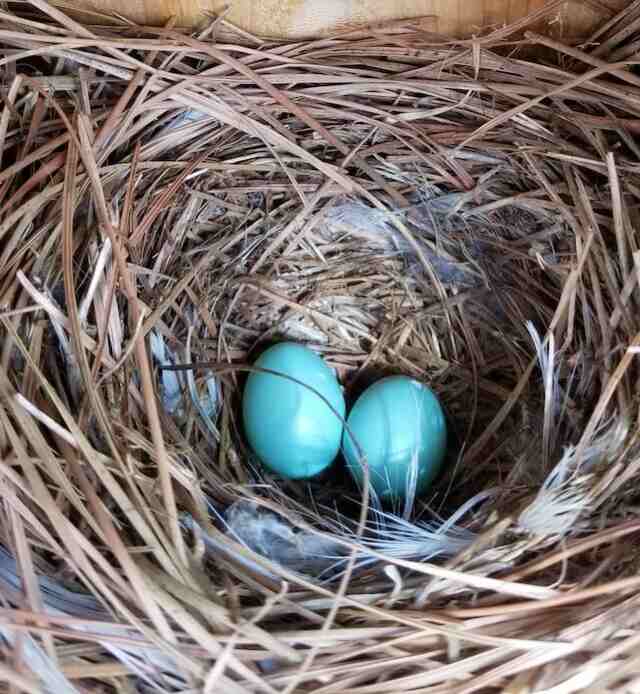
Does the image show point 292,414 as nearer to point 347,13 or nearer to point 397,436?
point 397,436

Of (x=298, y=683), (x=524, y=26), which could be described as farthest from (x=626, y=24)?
(x=298, y=683)

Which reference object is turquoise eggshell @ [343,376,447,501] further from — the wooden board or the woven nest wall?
the wooden board

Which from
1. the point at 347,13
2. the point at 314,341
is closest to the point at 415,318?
the point at 314,341

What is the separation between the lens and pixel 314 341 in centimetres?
105

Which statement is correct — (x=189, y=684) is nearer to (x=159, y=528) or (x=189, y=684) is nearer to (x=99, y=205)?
(x=159, y=528)

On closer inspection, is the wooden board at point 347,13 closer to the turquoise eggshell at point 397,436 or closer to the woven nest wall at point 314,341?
the woven nest wall at point 314,341

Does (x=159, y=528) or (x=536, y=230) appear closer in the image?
(x=159, y=528)

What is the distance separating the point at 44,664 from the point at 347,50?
0.70 m

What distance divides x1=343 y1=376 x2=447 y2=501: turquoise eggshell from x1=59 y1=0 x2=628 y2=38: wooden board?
0.42 meters

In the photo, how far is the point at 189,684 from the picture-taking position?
22.9 inches

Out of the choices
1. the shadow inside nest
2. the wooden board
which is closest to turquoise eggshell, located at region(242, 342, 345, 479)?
the shadow inside nest

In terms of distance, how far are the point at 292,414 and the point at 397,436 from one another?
12 centimetres

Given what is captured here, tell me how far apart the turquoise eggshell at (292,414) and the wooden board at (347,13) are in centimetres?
37

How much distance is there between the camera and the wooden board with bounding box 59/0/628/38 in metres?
0.87
